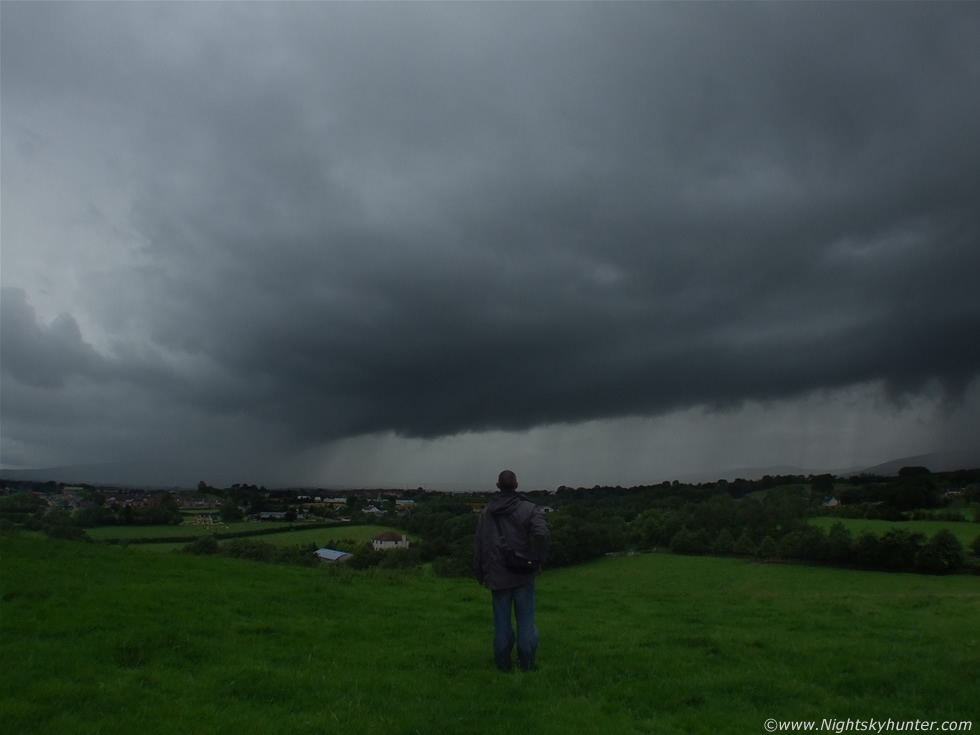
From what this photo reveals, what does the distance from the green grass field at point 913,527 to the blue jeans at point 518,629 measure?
61.3 metres

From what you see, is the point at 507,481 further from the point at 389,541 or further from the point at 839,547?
the point at 839,547

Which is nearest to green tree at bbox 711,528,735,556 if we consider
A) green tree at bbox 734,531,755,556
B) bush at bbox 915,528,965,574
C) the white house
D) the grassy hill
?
green tree at bbox 734,531,755,556

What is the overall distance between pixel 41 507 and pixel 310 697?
3293 centimetres

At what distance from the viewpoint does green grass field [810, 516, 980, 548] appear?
60.0m

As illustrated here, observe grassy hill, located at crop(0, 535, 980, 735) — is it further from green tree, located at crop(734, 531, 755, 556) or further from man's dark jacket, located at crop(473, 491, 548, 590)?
green tree, located at crop(734, 531, 755, 556)

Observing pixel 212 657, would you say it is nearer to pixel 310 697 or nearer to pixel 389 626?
pixel 310 697

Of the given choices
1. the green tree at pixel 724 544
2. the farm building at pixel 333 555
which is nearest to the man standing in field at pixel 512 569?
the farm building at pixel 333 555

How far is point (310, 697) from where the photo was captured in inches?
303

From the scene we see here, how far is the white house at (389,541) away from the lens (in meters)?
52.1

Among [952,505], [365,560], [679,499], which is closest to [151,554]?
[365,560]

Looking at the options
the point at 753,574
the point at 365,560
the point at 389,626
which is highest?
the point at 389,626

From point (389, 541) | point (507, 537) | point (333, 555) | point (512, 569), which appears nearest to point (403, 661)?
point (512, 569)

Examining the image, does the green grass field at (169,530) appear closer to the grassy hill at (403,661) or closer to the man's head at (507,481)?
the grassy hill at (403,661)

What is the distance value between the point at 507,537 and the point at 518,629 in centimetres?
129
